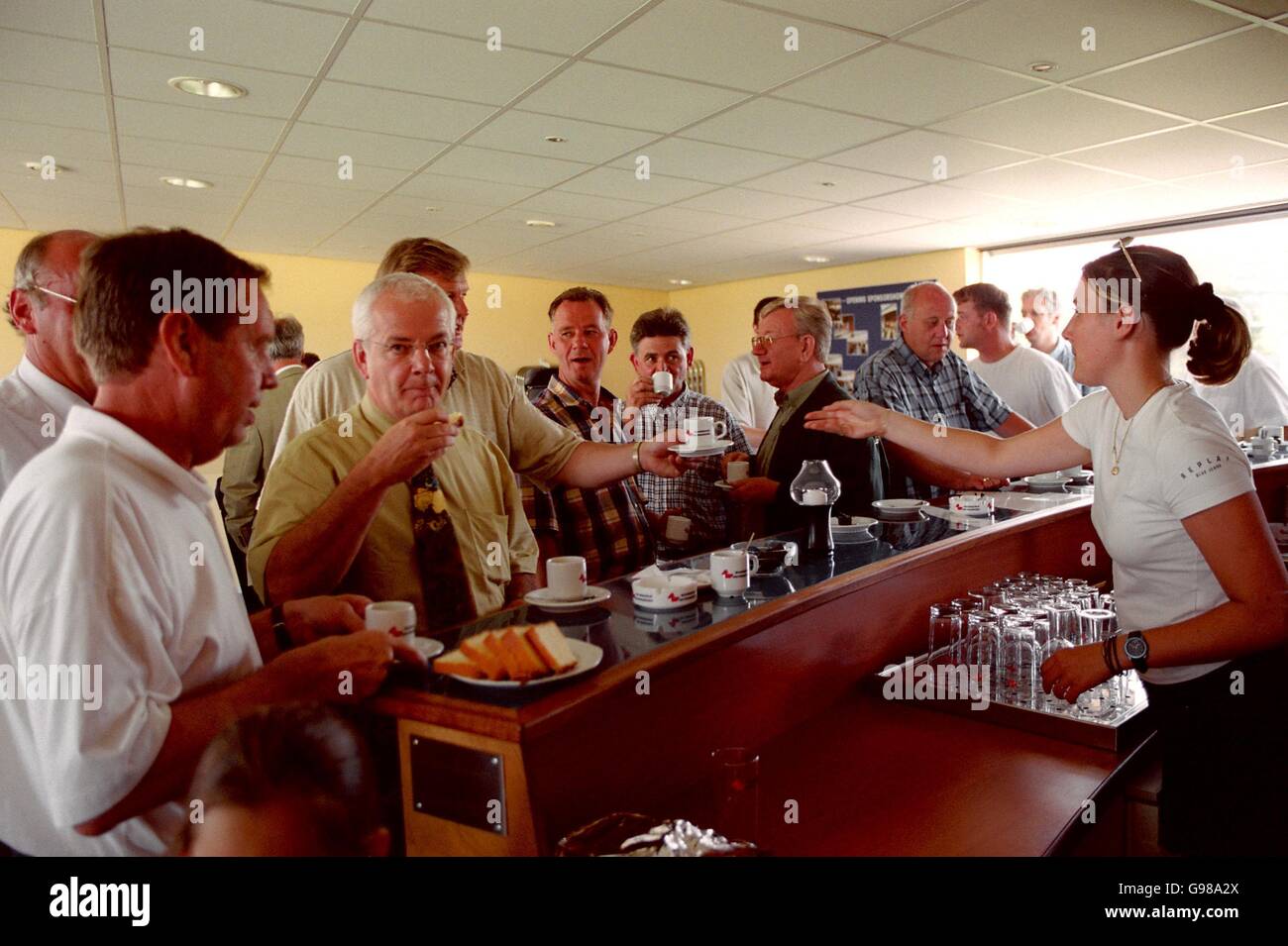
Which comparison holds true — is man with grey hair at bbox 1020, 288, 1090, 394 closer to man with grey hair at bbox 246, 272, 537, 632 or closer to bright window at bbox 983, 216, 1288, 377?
bright window at bbox 983, 216, 1288, 377

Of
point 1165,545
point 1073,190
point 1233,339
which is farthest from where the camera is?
point 1073,190

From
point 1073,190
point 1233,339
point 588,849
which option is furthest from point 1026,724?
point 1073,190

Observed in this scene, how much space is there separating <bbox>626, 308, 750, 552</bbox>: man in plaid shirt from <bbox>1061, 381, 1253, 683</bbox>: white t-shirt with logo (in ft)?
6.50

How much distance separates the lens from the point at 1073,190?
7281mm

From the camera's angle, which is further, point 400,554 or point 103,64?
point 103,64

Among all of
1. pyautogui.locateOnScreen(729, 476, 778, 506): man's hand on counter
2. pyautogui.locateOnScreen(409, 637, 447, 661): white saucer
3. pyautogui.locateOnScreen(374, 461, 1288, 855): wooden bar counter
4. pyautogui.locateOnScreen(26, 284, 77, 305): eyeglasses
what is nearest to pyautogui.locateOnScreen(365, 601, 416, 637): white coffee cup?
pyautogui.locateOnScreen(409, 637, 447, 661): white saucer

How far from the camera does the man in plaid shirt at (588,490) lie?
11.1ft

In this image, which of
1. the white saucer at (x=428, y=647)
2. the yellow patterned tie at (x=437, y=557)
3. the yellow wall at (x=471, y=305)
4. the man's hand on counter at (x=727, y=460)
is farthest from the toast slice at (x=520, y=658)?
the yellow wall at (x=471, y=305)

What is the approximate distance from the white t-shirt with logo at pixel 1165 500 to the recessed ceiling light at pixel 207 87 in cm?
456

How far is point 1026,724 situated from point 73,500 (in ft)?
6.90

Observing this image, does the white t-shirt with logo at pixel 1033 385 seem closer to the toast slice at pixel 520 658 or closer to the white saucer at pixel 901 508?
the white saucer at pixel 901 508

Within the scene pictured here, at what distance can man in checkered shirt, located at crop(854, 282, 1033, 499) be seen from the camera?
4621 millimetres

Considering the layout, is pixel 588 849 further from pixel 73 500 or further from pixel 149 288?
pixel 149 288

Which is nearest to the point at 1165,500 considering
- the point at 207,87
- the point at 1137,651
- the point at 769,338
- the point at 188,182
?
the point at 1137,651
